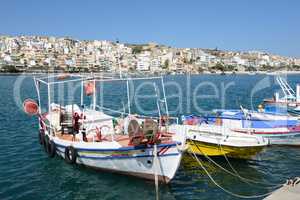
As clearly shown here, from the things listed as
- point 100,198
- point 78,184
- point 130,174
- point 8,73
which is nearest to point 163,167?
point 130,174

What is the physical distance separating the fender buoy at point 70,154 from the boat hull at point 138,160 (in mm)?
475

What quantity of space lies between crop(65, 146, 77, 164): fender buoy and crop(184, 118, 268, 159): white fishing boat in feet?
17.9

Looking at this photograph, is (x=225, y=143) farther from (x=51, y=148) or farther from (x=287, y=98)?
(x=287, y=98)

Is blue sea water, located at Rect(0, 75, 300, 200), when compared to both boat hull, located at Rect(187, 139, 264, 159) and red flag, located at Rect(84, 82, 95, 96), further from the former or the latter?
red flag, located at Rect(84, 82, 95, 96)

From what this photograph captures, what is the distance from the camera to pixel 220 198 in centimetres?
1445

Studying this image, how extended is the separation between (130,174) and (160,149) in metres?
2.14

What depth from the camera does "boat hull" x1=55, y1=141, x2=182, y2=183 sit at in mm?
14633

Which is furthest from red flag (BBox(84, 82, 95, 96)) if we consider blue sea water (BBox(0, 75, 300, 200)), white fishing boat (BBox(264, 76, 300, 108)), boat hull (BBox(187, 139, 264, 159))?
white fishing boat (BBox(264, 76, 300, 108))

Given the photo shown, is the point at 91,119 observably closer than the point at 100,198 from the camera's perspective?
No

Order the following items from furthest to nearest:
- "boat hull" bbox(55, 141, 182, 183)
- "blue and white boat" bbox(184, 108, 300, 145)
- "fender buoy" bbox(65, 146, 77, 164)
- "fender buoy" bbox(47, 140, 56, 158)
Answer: "blue and white boat" bbox(184, 108, 300, 145)
"fender buoy" bbox(47, 140, 56, 158)
"fender buoy" bbox(65, 146, 77, 164)
"boat hull" bbox(55, 141, 182, 183)

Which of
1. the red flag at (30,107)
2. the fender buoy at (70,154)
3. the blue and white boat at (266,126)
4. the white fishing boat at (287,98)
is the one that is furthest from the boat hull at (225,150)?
the white fishing boat at (287,98)

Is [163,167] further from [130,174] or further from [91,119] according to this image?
[91,119]

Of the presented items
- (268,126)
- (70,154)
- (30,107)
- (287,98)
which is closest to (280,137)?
(268,126)

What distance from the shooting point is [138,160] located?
599 inches
